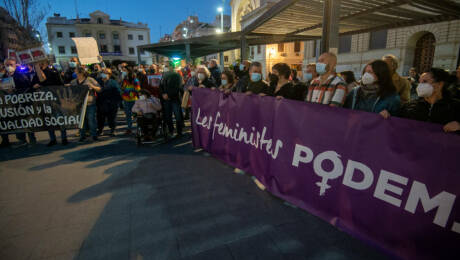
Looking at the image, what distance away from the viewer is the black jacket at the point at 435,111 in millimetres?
2100

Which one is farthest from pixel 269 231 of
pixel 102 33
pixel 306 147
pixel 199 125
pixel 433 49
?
pixel 102 33

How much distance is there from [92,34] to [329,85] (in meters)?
68.7

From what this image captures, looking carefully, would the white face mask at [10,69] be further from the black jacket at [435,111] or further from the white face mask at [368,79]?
Answer: the black jacket at [435,111]

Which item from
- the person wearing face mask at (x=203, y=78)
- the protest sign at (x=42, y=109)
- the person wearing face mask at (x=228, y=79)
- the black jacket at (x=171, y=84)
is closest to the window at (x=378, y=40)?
the person wearing face mask at (x=203, y=78)

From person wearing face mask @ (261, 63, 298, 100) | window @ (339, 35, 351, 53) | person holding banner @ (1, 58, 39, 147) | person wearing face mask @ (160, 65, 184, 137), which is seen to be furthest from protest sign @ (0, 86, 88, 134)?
window @ (339, 35, 351, 53)

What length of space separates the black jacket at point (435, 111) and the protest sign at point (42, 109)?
670cm

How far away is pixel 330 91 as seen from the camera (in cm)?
316

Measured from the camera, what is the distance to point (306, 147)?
9.27 ft

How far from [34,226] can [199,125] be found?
3.24 metres

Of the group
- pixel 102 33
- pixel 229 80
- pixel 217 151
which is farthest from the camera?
pixel 102 33

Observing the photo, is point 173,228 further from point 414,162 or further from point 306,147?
point 414,162

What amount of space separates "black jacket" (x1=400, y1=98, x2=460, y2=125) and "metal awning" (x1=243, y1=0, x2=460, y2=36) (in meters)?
3.16

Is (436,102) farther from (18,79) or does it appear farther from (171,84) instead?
(18,79)

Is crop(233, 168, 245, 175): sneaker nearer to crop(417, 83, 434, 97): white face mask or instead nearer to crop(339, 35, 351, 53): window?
crop(417, 83, 434, 97): white face mask
